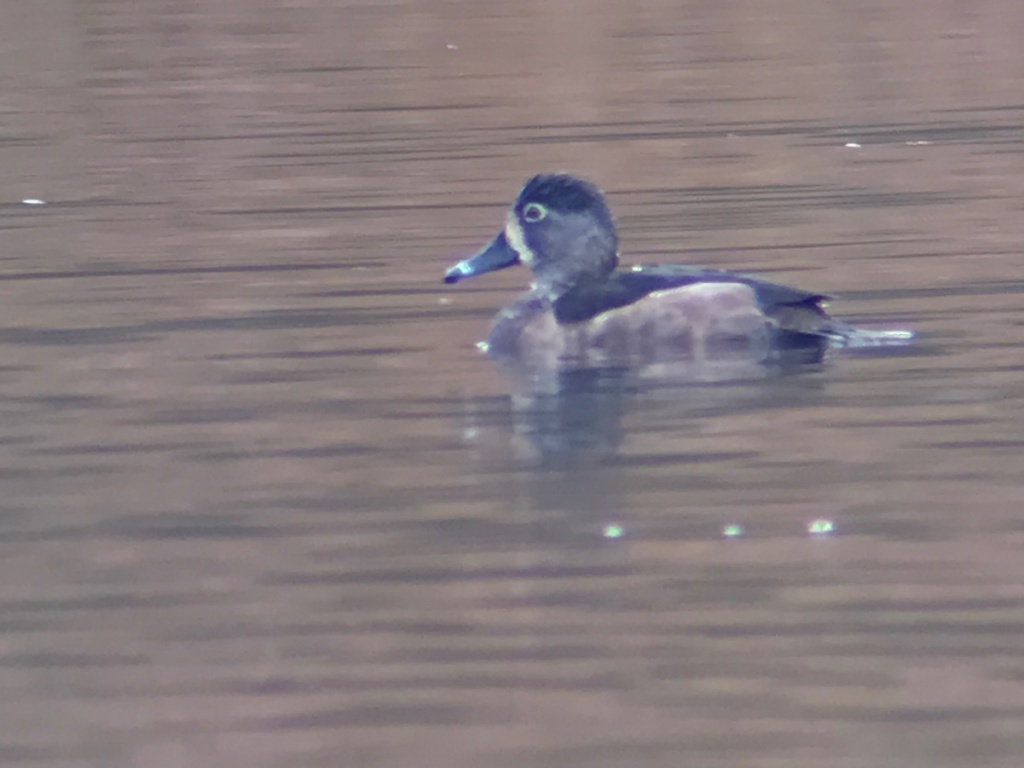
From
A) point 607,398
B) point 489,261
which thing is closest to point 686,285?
point 607,398

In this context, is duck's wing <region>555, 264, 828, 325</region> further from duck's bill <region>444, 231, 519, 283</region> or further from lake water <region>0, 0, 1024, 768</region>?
duck's bill <region>444, 231, 519, 283</region>

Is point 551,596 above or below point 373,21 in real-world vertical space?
below

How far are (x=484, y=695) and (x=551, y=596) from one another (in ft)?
2.54

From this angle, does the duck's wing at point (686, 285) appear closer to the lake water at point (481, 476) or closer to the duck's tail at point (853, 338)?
the duck's tail at point (853, 338)

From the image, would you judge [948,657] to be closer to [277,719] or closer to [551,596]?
[551,596]

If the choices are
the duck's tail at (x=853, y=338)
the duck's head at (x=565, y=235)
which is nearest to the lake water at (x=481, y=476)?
the duck's tail at (x=853, y=338)

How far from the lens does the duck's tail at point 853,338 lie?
9.94 m

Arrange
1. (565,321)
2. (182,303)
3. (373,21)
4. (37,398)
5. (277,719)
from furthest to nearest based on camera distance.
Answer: (373,21)
(182,303)
(565,321)
(37,398)
(277,719)

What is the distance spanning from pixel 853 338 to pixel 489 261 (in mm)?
1807

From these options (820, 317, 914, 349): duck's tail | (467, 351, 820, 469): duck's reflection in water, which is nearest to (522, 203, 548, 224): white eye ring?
(467, 351, 820, 469): duck's reflection in water

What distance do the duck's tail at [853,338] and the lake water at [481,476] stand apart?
169 millimetres

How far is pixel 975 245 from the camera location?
12.2 m

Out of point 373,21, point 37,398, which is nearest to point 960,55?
point 373,21

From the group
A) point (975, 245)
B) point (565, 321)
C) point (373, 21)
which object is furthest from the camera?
point (373, 21)
